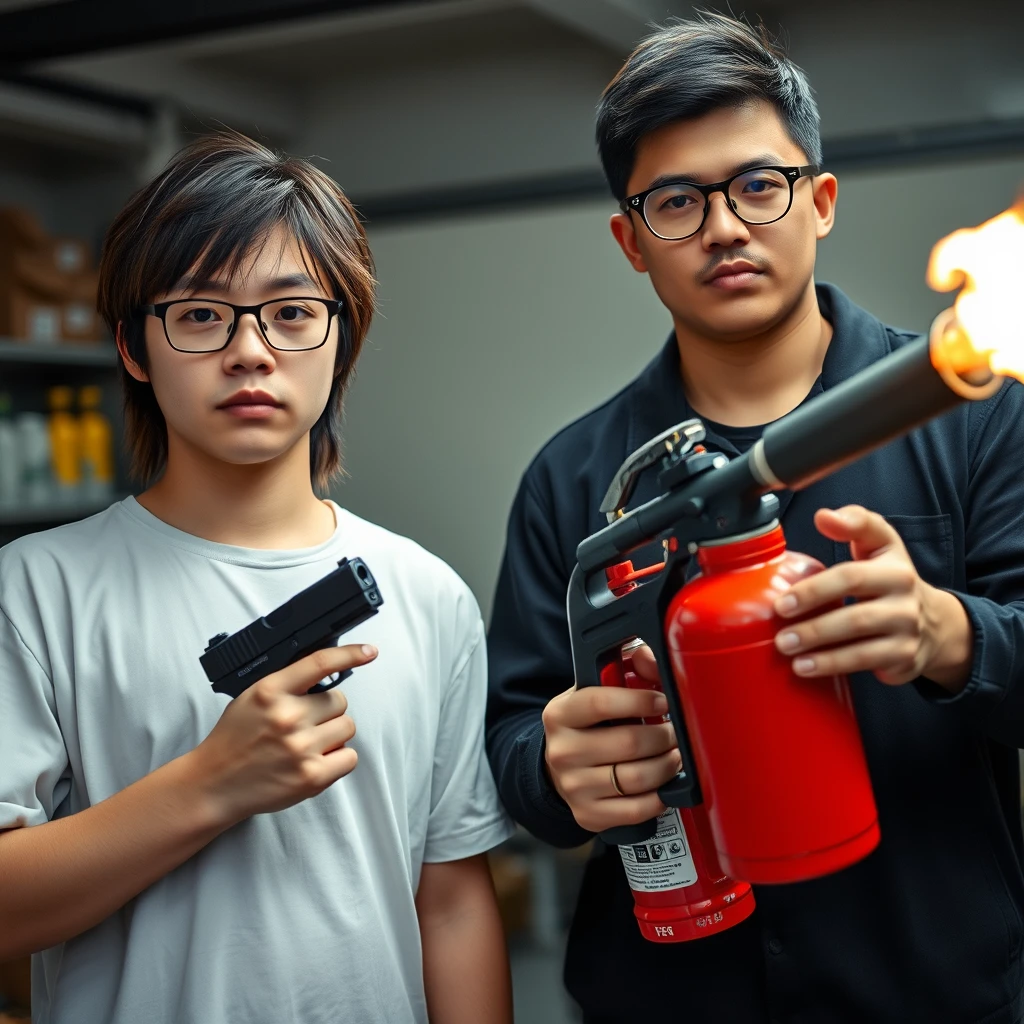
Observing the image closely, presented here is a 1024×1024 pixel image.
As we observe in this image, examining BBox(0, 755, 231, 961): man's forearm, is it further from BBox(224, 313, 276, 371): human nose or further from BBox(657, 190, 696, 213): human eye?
BBox(657, 190, 696, 213): human eye

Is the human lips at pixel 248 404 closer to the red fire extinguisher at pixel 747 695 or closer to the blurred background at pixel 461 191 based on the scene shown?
the red fire extinguisher at pixel 747 695

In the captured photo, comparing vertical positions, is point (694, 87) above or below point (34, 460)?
below

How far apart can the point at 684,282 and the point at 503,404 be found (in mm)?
2011

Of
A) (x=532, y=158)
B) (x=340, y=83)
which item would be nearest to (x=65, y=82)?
(x=340, y=83)

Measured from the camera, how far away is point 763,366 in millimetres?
1279

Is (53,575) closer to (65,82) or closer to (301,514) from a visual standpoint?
(301,514)

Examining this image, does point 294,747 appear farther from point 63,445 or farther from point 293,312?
point 63,445

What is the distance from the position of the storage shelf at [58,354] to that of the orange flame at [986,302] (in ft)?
10.2

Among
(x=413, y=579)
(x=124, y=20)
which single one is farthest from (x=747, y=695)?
(x=124, y=20)

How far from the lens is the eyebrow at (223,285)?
1120 millimetres

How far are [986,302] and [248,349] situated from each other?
70 centimetres

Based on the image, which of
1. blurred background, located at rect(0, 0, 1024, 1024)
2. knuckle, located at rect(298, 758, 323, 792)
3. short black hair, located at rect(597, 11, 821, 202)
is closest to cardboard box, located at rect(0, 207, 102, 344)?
blurred background, located at rect(0, 0, 1024, 1024)

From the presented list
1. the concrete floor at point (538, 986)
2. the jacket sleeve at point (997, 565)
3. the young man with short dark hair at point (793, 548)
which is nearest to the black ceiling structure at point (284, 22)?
the young man with short dark hair at point (793, 548)

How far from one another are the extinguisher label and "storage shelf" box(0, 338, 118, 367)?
290 centimetres
